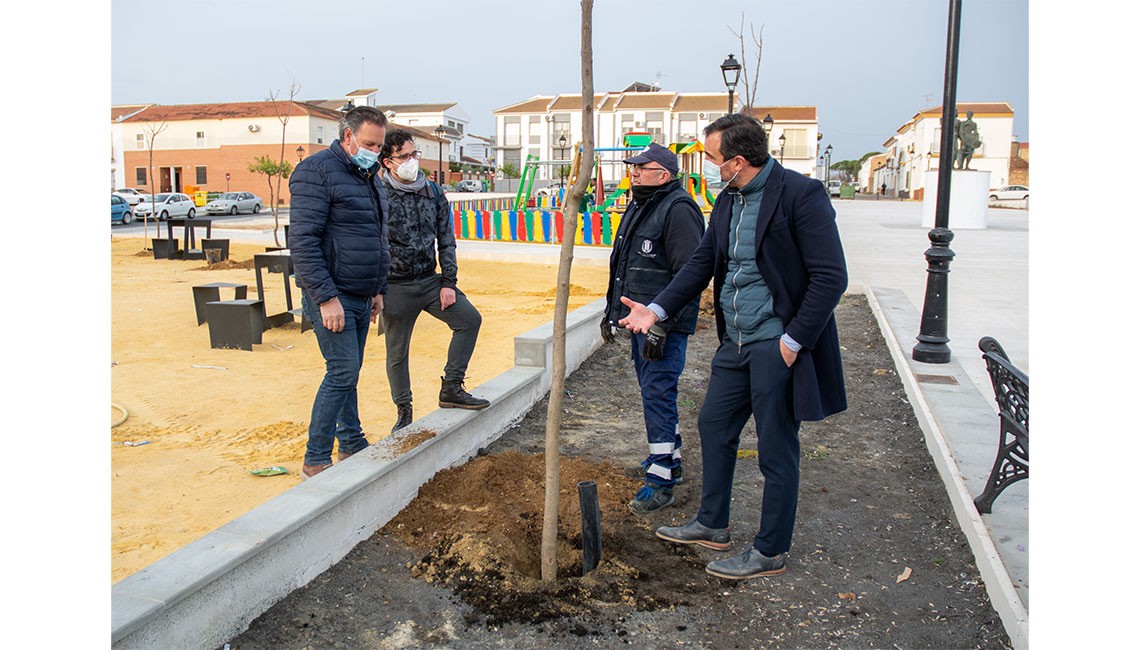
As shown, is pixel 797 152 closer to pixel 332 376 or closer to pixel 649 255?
pixel 649 255

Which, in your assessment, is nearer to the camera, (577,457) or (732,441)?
(732,441)

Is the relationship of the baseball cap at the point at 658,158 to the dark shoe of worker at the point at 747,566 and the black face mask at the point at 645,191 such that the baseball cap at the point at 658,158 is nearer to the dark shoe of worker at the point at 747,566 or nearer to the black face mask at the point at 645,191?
the black face mask at the point at 645,191

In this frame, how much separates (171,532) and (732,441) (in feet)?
8.71

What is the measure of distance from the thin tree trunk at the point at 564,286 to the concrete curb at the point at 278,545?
84cm

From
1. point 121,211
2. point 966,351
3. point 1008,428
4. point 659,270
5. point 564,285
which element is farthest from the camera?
point 121,211

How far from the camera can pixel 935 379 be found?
259 inches

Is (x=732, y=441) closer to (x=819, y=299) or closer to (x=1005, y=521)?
(x=819, y=299)

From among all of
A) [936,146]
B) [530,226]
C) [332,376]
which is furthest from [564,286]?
[936,146]

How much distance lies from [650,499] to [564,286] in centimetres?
138

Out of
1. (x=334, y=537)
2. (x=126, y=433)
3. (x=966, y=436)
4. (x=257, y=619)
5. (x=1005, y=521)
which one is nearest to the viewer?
(x=257, y=619)

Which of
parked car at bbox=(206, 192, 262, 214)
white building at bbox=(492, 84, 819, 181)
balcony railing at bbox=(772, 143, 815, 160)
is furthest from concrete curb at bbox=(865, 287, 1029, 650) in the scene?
balcony railing at bbox=(772, 143, 815, 160)

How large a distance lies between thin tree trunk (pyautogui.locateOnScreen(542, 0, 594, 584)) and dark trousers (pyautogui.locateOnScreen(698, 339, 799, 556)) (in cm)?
67

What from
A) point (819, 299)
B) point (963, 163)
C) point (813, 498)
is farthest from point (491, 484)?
point (963, 163)

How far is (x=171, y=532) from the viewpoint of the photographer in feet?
13.1
